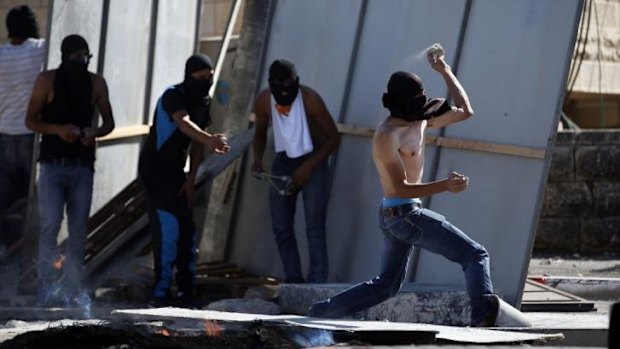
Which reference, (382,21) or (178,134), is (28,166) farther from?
(382,21)

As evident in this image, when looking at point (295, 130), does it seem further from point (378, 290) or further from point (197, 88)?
point (378, 290)

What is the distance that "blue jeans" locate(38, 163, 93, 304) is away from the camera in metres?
10.3

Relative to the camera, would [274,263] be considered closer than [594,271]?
Yes

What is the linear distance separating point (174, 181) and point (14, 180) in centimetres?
164

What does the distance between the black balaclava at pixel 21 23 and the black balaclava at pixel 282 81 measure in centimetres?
204

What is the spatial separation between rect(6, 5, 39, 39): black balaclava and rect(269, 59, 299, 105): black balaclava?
2.04m

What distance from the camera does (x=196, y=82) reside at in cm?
1029

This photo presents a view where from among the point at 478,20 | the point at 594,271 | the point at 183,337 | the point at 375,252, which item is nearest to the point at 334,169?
the point at 375,252

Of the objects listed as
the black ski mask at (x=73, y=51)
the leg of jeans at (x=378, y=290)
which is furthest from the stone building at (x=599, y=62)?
the leg of jeans at (x=378, y=290)

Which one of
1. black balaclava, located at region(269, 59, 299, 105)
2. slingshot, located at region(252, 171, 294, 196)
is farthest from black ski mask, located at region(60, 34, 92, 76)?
slingshot, located at region(252, 171, 294, 196)

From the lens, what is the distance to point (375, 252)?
10.6 m

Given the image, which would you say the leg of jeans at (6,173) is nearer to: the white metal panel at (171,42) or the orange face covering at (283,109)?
the white metal panel at (171,42)

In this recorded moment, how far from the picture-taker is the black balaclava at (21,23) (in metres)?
11.0

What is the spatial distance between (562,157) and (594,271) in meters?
1.80
